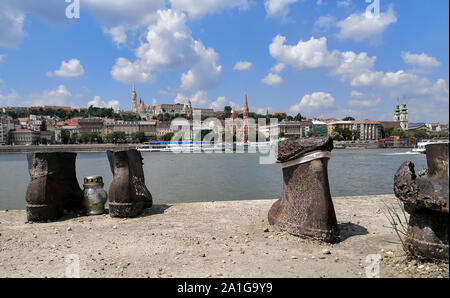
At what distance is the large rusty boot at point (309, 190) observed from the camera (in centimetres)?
411

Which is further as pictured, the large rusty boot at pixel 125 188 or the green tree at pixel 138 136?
the green tree at pixel 138 136

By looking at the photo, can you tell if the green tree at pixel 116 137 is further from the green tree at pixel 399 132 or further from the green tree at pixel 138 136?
the green tree at pixel 399 132

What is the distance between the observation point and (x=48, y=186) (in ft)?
18.5

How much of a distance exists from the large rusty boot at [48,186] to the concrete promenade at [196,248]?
0.74 feet

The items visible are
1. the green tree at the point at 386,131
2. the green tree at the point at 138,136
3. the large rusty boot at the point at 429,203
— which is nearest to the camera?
the large rusty boot at the point at 429,203

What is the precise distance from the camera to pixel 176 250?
3.92 meters

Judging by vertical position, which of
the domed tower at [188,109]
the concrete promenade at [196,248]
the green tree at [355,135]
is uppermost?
the domed tower at [188,109]

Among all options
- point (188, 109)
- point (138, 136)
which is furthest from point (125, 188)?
point (188, 109)

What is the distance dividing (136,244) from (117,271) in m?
0.92

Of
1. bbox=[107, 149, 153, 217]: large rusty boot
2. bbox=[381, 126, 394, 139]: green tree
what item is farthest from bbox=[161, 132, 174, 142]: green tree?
bbox=[107, 149, 153, 217]: large rusty boot

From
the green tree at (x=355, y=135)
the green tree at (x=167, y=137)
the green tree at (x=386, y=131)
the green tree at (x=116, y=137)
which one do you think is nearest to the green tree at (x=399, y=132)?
the green tree at (x=386, y=131)

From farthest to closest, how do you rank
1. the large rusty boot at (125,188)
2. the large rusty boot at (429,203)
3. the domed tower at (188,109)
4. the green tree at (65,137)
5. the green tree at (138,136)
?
the domed tower at (188,109), the green tree at (65,137), the green tree at (138,136), the large rusty boot at (125,188), the large rusty boot at (429,203)
